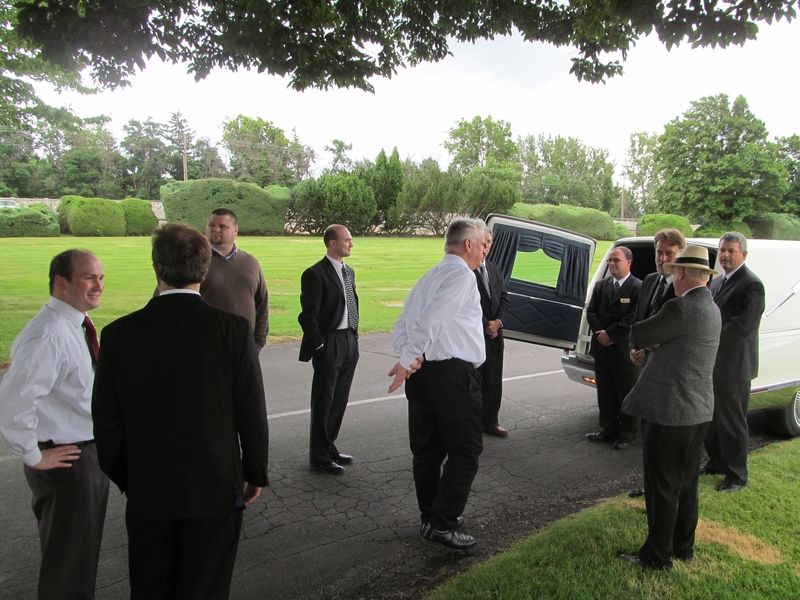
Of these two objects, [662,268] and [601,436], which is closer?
[662,268]

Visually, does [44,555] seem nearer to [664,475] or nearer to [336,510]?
[336,510]

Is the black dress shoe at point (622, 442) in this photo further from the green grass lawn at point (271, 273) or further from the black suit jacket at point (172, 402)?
the green grass lawn at point (271, 273)

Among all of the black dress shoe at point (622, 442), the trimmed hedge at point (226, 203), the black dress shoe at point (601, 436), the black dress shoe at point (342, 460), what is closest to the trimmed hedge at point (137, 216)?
the trimmed hedge at point (226, 203)

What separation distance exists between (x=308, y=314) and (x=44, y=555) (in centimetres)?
280

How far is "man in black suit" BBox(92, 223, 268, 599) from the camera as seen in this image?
225cm

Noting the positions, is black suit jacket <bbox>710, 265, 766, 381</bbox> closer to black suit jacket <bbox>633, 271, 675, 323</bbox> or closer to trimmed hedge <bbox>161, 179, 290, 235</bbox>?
black suit jacket <bbox>633, 271, 675, 323</bbox>

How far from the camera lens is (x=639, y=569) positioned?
136 inches

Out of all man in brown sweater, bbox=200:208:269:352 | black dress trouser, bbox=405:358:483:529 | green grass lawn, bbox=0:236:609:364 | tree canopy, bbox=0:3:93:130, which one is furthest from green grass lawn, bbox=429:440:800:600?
tree canopy, bbox=0:3:93:130

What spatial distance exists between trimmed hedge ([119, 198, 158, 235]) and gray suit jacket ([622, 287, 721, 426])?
120ft

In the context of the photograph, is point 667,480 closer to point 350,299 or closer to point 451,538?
point 451,538

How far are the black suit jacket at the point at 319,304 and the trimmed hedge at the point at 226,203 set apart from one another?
30444mm

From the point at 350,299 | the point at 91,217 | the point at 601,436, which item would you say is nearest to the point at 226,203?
the point at 91,217

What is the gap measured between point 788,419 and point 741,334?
7.42 ft

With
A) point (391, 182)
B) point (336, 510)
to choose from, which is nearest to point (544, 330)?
point (336, 510)
